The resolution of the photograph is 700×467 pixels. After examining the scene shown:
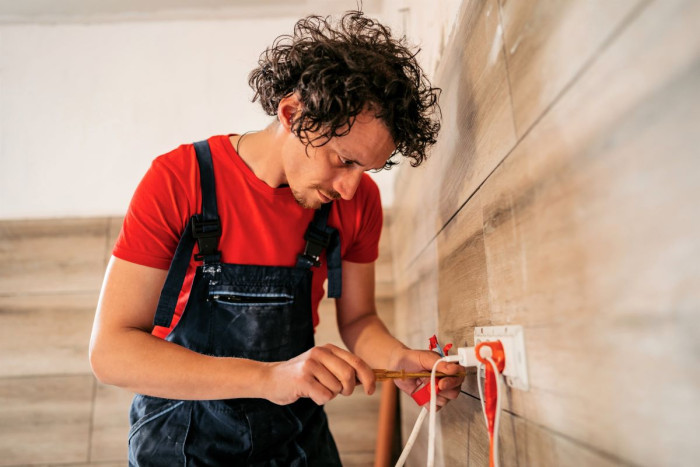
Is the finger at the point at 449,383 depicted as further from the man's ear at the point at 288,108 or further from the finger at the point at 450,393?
the man's ear at the point at 288,108

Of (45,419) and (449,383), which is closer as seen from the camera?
(449,383)

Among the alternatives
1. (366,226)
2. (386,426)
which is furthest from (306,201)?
(386,426)

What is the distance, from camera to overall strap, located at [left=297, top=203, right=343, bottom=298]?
957mm

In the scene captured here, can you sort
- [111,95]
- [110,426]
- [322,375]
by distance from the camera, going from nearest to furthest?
[322,375] < [110,426] < [111,95]

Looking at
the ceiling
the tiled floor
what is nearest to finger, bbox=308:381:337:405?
the tiled floor

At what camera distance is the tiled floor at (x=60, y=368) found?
5.45 ft

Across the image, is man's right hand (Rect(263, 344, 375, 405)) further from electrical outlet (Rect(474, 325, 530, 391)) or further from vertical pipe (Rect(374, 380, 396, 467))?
vertical pipe (Rect(374, 380, 396, 467))

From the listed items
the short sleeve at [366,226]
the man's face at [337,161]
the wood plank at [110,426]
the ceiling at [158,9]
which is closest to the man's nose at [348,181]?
the man's face at [337,161]

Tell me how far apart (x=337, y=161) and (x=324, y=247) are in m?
0.23

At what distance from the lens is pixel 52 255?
1774 millimetres

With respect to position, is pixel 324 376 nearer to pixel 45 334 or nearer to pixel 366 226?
pixel 366 226

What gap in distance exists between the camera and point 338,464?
3.28 feet

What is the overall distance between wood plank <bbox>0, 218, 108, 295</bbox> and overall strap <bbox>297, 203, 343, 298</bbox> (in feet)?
3.71

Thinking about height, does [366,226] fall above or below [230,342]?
above
